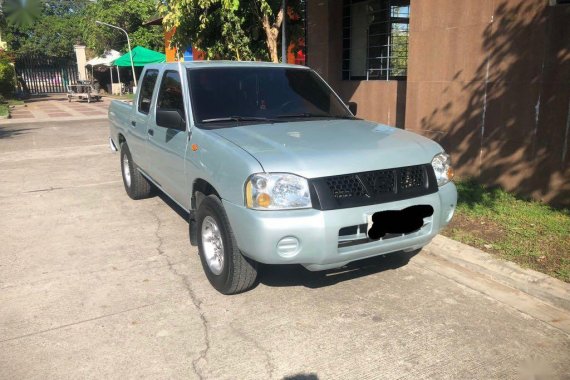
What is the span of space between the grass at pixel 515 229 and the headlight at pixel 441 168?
43.3 inches

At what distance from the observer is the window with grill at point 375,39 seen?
9.09 meters

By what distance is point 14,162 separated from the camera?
9.96 meters

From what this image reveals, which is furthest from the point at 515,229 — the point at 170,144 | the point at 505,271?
the point at 170,144

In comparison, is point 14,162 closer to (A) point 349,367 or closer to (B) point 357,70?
(B) point 357,70

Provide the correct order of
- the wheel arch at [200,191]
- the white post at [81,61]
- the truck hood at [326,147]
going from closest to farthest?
the truck hood at [326,147] < the wheel arch at [200,191] < the white post at [81,61]

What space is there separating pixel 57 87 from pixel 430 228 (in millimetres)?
41324

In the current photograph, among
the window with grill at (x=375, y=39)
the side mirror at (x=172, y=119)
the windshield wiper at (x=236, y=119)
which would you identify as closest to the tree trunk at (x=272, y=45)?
the window with grill at (x=375, y=39)

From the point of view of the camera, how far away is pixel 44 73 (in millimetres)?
36281

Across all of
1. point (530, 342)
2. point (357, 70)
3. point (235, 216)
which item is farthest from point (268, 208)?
point (357, 70)

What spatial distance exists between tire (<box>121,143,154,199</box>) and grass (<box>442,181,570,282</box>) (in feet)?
12.9

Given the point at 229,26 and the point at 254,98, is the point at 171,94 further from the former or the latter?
the point at 229,26

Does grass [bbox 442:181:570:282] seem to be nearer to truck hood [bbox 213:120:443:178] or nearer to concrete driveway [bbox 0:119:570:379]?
concrete driveway [bbox 0:119:570:379]

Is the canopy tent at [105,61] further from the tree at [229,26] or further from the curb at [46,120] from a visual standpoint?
the tree at [229,26]

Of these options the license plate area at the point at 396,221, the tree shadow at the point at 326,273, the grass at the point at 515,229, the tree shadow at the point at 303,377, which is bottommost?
the tree shadow at the point at 303,377
